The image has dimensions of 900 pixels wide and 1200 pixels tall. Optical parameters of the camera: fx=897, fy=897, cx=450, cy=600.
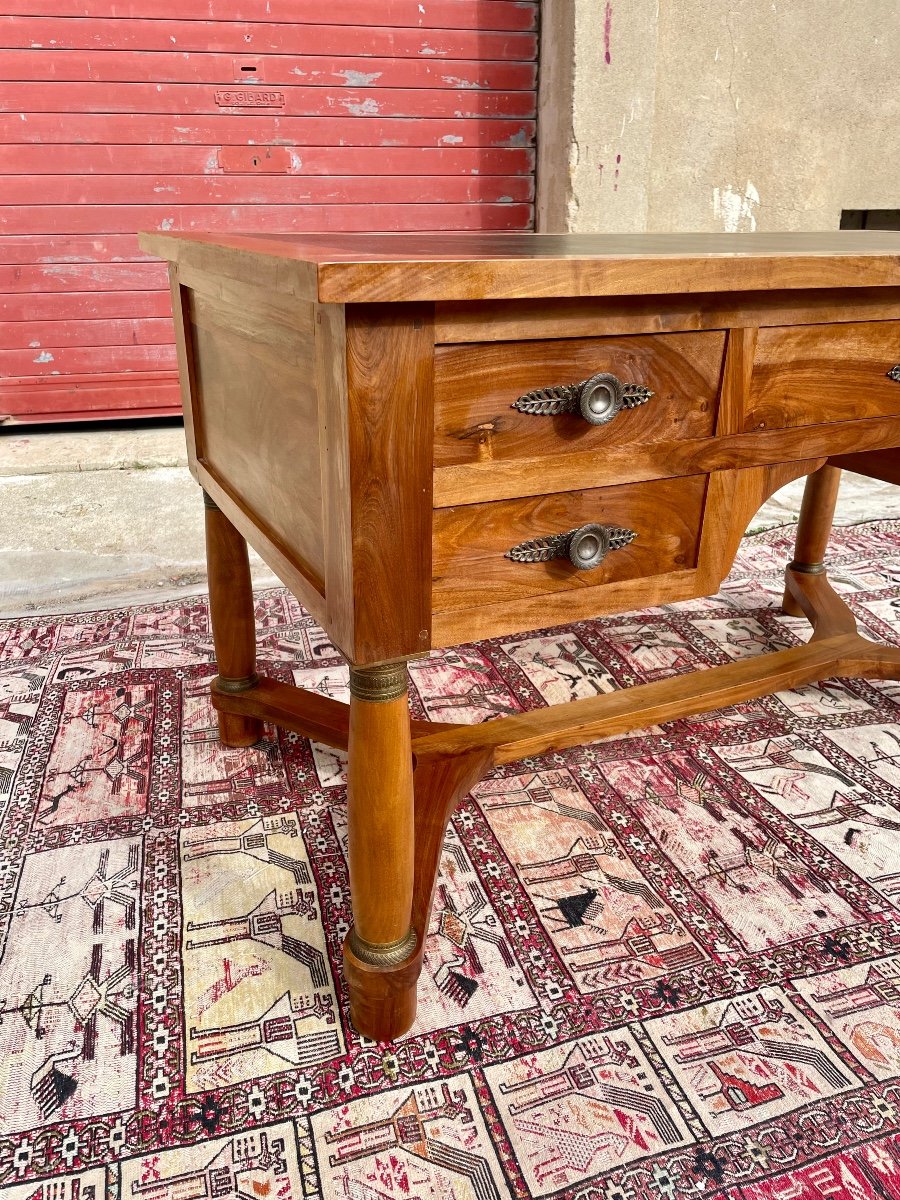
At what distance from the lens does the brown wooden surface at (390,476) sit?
0.96m

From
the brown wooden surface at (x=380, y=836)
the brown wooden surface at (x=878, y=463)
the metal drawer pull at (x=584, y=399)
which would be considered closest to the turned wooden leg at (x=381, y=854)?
the brown wooden surface at (x=380, y=836)

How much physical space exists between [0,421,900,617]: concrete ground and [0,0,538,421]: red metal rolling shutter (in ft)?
1.07

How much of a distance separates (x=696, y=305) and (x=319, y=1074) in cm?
116

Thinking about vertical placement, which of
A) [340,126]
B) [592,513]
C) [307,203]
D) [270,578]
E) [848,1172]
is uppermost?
[340,126]

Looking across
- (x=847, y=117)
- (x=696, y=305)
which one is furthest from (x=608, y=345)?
(x=847, y=117)

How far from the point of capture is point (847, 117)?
16.3 feet

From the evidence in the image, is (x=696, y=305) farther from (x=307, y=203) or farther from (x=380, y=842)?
(x=307, y=203)

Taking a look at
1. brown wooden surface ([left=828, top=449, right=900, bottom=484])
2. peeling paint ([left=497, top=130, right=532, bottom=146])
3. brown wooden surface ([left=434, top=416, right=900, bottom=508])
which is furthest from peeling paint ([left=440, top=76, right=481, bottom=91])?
brown wooden surface ([left=434, top=416, right=900, bottom=508])

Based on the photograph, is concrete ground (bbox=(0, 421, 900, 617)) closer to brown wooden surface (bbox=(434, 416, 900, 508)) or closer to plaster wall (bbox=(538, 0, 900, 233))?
plaster wall (bbox=(538, 0, 900, 233))

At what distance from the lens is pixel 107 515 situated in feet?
12.3

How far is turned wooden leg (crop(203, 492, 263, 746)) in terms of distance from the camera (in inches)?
72.9

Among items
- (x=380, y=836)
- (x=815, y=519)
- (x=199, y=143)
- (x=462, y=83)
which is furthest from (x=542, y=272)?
(x=462, y=83)

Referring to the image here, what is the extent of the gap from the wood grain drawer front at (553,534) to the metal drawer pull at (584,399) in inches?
4.4

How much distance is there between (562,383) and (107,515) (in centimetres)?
305
